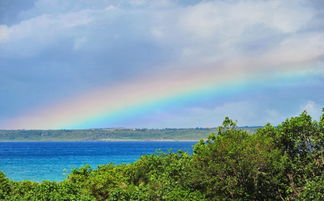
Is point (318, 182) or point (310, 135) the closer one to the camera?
point (318, 182)

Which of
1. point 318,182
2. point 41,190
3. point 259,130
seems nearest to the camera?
point 318,182

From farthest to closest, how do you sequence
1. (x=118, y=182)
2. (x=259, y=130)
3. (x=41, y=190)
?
(x=118, y=182) → (x=259, y=130) → (x=41, y=190)

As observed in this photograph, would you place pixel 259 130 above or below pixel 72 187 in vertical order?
above

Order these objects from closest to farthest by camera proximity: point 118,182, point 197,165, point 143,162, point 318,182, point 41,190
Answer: point 318,182, point 41,190, point 197,165, point 118,182, point 143,162

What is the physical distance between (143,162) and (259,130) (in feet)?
31.9

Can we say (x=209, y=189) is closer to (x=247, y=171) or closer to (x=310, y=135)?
(x=247, y=171)

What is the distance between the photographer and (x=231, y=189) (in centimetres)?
2217

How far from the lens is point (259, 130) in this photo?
25.0 metres

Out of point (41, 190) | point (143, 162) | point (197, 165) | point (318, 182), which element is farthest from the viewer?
point (143, 162)

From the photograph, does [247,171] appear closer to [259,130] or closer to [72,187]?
[259,130]

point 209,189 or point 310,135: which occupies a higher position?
point 310,135

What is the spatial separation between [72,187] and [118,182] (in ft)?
16.7

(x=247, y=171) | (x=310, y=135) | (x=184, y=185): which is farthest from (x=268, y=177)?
(x=184, y=185)

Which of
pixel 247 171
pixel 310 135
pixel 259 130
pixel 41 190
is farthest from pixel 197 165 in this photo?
pixel 41 190
